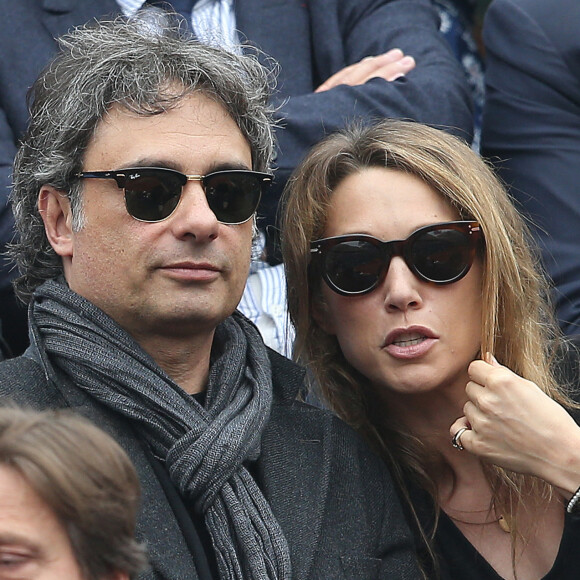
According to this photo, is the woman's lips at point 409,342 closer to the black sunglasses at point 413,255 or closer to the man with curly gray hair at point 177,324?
the black sunglasses at point 413,255

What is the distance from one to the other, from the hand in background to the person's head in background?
216 cm

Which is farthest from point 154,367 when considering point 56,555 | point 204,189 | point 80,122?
point 56,555

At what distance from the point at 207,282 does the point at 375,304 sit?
0.50m

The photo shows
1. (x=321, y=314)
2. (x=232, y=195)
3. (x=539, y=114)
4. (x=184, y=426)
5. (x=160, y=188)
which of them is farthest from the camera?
(x=539, y=114)

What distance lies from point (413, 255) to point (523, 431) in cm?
54

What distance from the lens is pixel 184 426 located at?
258 cm

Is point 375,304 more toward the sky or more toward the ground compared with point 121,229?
more toward the ground

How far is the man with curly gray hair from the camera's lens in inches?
101

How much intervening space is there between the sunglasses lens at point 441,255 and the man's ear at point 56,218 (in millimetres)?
859

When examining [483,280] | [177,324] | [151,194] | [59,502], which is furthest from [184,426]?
[483,280]

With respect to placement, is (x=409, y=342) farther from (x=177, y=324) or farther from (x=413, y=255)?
(x=177, y=324)

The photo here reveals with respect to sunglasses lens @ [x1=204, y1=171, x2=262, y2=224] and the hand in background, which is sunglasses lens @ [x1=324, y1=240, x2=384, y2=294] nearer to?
sunglasses lens @ [x1=204, y1=171, x2=262, y2=224]

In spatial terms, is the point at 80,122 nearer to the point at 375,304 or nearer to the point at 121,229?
the point at 121,229

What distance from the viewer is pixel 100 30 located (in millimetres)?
3064
